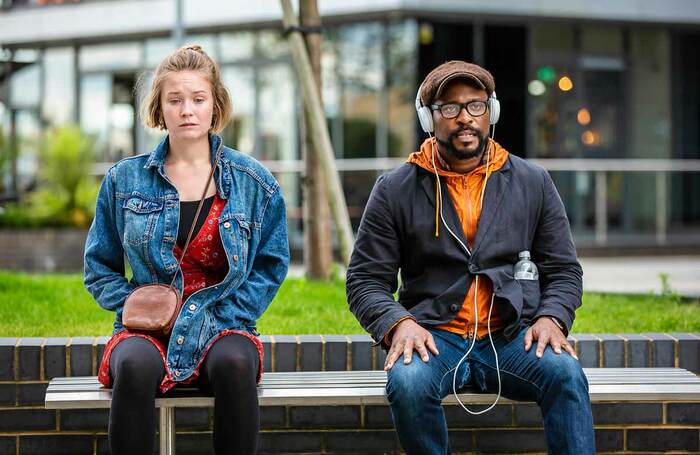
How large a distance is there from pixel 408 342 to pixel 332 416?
1.01 m

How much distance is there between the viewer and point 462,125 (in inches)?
161

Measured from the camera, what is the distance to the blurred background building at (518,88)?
17594 mm

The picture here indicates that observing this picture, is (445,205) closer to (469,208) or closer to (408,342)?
(469,208)

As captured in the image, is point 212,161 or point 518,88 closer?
point 212,161

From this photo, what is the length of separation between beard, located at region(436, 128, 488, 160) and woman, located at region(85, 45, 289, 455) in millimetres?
695

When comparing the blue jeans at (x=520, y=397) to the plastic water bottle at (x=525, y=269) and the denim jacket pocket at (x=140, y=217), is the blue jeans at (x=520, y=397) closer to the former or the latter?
the plastic water bottle at (x=525, y=269)

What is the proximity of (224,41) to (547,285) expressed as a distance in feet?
51.7

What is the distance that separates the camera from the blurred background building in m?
17.6

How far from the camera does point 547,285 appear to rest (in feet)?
13.7

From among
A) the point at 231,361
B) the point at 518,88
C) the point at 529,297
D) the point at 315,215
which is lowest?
the point at 231,361

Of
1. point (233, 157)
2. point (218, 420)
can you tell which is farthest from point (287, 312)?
point (218, 420)

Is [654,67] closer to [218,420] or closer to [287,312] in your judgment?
[287,312]

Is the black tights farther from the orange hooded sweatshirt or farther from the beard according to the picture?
the beard

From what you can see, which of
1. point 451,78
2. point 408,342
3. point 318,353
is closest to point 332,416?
point 318,353
